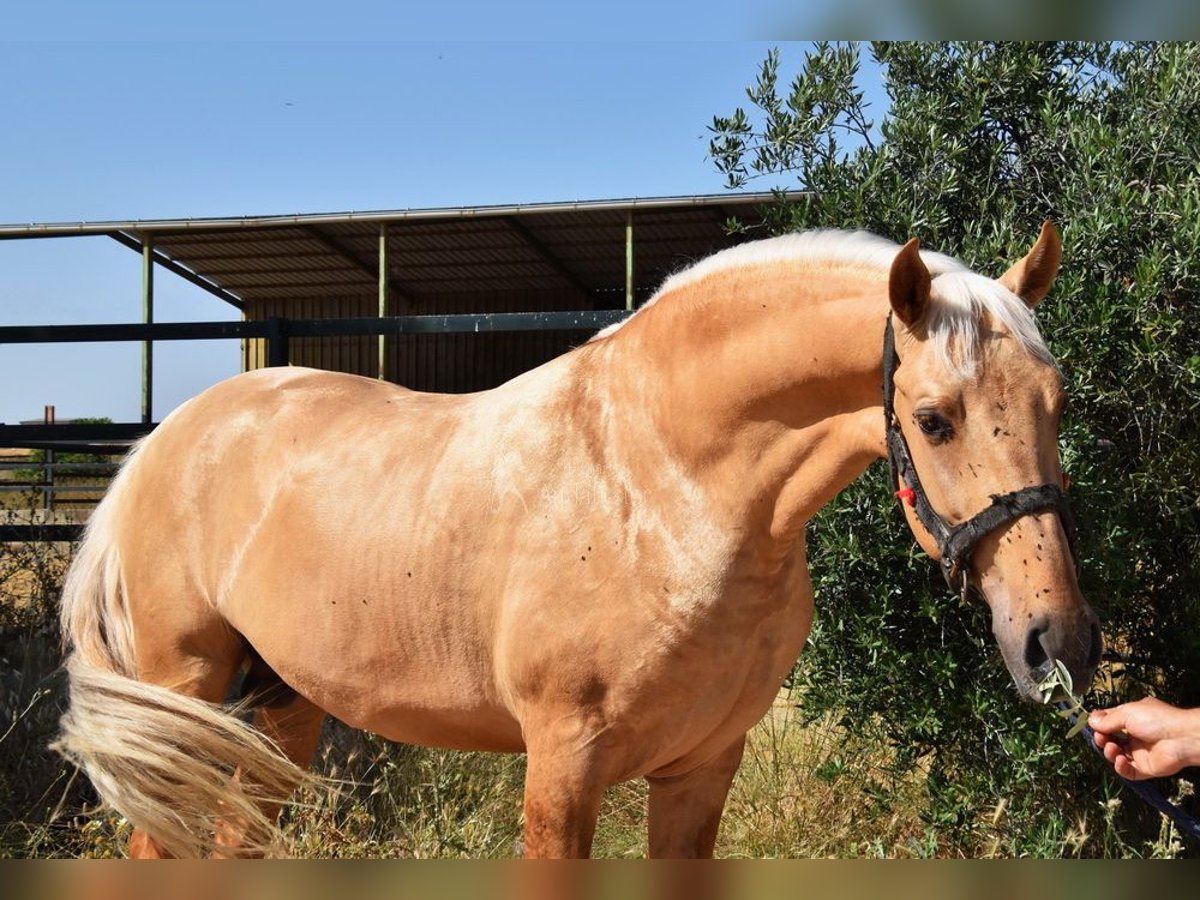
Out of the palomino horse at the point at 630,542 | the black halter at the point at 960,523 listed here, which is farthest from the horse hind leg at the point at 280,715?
the black halter at the point at 960,523

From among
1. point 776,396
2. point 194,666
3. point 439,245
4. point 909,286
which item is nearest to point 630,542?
point 776,396

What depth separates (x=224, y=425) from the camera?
340cm

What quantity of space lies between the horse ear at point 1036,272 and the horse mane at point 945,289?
0.51 ft

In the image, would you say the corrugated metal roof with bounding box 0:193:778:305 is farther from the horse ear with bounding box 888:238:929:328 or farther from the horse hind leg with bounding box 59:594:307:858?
the horse hind leg with bounding box 59:594:307:858

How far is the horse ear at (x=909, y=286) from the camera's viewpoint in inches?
83.7

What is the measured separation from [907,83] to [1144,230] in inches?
44.7

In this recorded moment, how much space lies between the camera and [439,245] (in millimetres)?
13875

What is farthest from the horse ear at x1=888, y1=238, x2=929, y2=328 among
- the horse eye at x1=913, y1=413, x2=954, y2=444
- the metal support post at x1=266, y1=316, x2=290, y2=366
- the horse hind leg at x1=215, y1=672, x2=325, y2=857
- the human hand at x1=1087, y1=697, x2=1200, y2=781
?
the metal support post at x1=266, y1=316, x2=290, y2=366

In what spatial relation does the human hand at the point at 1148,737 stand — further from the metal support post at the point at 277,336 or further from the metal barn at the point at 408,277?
the metal support post at the point at 277,336

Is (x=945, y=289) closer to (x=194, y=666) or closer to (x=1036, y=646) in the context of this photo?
(x=1036, y=646)

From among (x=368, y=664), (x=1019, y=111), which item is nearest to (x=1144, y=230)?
(x=1019, y=111)

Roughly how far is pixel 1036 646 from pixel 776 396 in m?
0.75

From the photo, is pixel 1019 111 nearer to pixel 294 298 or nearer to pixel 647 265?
pixel 647 265

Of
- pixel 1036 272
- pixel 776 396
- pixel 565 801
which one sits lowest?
pixel 565 801
